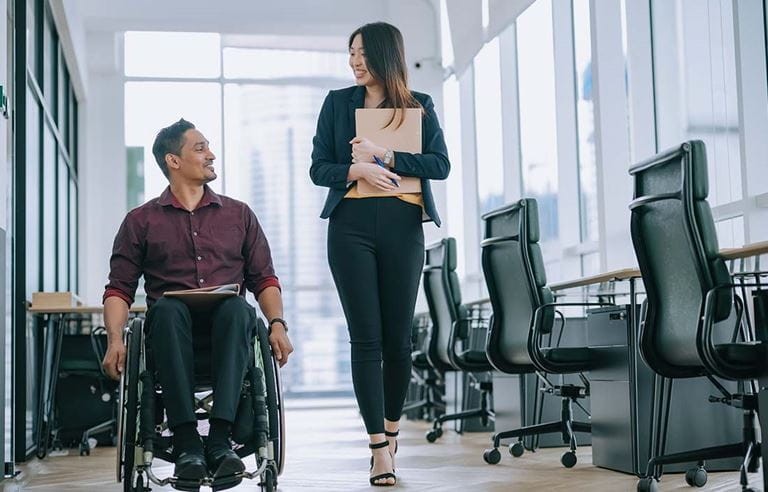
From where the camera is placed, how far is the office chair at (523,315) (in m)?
3.83

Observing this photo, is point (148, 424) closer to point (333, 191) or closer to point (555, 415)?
point (333, 191)

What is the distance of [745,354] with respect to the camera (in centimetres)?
266

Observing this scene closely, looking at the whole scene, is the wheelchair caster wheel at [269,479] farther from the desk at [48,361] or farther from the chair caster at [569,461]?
the desk at [48,361]

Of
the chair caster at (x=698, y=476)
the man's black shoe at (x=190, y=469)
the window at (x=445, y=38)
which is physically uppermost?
the window at (x=445, y=38)

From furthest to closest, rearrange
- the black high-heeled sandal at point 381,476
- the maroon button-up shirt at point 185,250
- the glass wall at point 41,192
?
1. the glass wall at point 41,192
2. the black high-heeled sandal at point 381,476
3. the maroon button-up shirt at point 185,250

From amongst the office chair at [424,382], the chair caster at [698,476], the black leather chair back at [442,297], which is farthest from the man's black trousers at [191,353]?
the office chair at [424,382]

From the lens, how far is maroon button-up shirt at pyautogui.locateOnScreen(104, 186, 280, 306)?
9.11ft

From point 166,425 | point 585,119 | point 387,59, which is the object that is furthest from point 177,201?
point 585,119

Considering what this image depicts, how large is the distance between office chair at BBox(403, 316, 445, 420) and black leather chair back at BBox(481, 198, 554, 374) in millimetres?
2177

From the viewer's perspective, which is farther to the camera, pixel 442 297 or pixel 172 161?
pixel 442 297

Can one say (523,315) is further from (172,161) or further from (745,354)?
(172,161)

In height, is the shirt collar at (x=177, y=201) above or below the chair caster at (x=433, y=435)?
above

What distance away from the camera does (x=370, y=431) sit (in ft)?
9.90

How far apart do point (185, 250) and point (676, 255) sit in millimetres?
1353
